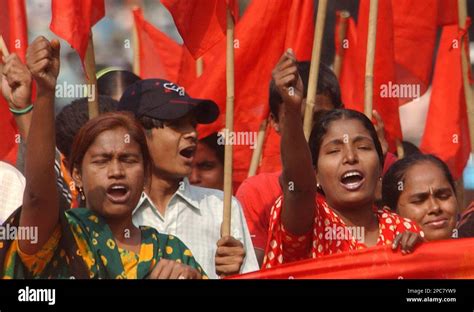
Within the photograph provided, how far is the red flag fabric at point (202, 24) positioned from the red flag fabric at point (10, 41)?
0.64 meters

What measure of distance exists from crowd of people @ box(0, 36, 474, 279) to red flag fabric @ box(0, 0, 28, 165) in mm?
234

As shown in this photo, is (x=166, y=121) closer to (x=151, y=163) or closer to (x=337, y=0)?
(x=151, y=163)

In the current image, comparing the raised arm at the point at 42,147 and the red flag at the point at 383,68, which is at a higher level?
the red flag at the point at 383,68

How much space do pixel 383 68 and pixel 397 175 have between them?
0.67 metres

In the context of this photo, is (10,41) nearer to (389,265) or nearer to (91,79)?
(91,79)

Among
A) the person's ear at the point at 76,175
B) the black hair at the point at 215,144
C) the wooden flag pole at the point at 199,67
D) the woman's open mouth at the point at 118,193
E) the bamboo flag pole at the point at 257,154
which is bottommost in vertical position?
the woman's open mouth at the point at 118,193

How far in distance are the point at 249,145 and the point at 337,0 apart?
93 centimetres

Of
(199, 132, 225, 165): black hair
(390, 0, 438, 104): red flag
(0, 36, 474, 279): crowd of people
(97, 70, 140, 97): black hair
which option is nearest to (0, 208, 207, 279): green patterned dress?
(0, 36, 474, 279): crowd of people

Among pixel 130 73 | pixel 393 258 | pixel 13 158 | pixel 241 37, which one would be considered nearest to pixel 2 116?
pixel 13 158

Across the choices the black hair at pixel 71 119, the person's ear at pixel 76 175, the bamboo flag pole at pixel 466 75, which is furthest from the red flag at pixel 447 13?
the person's ear at pixel 76 175

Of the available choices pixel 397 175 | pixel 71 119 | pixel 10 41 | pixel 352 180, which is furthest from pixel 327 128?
pixel 10 41

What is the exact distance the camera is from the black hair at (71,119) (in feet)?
17.2

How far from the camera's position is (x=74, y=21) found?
5203mm

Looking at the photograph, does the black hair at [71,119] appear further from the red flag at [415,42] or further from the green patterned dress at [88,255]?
the red flag at [415,42]
